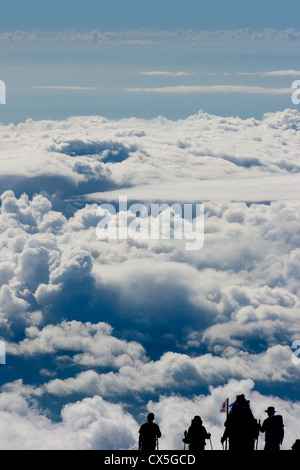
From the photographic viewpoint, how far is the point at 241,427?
1834 centimetres

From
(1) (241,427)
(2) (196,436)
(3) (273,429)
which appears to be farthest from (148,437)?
(3) (273,429)

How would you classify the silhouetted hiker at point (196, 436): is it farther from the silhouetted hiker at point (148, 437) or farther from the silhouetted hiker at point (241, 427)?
the silhouetted hiker at point (148, 437)

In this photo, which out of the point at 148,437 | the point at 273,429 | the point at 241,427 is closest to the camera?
the point at 241,427

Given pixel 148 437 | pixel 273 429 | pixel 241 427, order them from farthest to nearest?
pixel 148 437 → pixel 273 429 → pixel 241 427

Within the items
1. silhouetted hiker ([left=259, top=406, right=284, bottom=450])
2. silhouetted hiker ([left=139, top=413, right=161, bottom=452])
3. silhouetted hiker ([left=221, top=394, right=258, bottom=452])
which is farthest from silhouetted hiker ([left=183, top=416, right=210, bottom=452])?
silhouetted hiker ([left=259, top=406, right=284, bottom=450])

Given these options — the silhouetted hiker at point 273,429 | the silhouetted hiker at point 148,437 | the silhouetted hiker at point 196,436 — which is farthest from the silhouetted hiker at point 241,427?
the silhouetted hiker at point 148,437

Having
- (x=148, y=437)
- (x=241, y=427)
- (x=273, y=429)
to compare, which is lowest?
(x=148, y=437)

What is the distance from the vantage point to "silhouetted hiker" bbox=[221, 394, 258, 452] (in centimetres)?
1825

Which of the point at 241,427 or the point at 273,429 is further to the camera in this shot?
the point at 273,429

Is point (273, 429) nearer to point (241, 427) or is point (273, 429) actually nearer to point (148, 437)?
point (241, 427)
